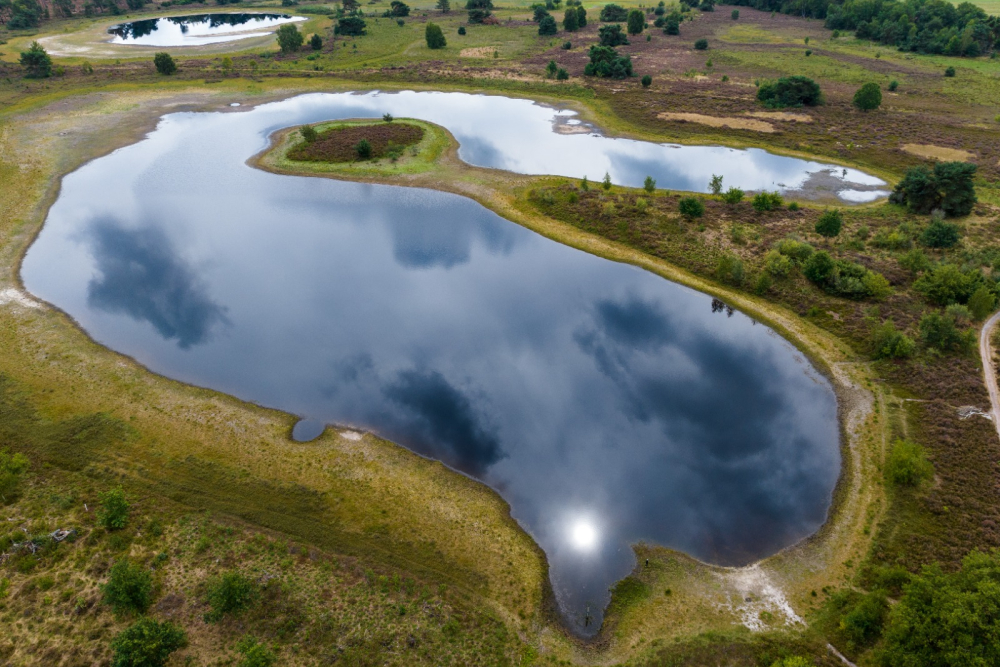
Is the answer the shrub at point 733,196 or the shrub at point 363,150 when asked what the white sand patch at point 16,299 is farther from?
the shrub at point 733,196

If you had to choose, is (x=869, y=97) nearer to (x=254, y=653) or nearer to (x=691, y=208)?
(x=691, y=208)

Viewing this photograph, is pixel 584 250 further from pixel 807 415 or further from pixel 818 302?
pixel 807 415

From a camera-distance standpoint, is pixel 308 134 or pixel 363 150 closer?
pixel 363 150

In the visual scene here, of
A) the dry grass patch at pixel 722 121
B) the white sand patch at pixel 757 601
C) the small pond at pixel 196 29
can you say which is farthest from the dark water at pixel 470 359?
the small pond at pixel 196 29

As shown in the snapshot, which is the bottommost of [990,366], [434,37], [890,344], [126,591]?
[126,591]

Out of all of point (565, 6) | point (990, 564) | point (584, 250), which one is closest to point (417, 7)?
point (565, 6)

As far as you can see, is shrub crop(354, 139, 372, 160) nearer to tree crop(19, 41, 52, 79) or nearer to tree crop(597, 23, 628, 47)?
tree crop(19, 41, 52, 79)

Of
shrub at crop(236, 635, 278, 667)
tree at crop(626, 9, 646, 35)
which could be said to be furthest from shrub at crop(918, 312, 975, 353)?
tree at crop(626, 9, 646, 35)

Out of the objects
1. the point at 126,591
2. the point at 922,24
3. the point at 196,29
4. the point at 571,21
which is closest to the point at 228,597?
the point at 126,591
